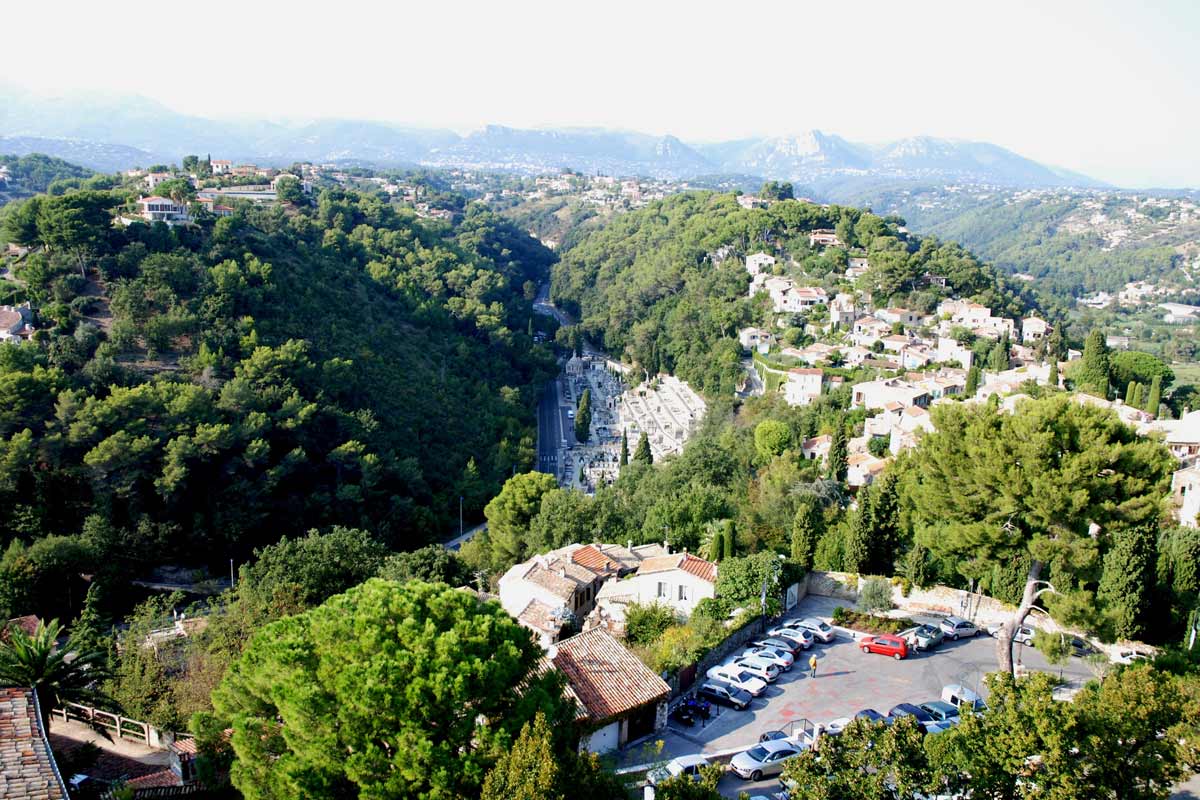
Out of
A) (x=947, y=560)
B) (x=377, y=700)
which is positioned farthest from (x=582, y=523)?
(x=377, y=700)

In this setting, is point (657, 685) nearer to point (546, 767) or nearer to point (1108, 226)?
point (546, 767)

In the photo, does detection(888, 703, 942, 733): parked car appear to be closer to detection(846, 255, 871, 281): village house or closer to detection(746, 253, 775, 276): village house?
detection(846, 255, 871, 281): village house

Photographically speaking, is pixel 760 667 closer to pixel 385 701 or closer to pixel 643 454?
pixel 385 701

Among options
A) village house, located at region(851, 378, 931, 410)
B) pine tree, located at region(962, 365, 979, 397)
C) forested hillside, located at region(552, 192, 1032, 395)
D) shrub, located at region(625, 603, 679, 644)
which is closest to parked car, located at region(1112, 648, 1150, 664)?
shrub, located at region(625, 603, 679, 644)

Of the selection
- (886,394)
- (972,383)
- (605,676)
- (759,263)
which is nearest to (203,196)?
(759,263)

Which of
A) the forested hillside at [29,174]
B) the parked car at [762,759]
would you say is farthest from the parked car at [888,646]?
the forested hillside at [29,174]
